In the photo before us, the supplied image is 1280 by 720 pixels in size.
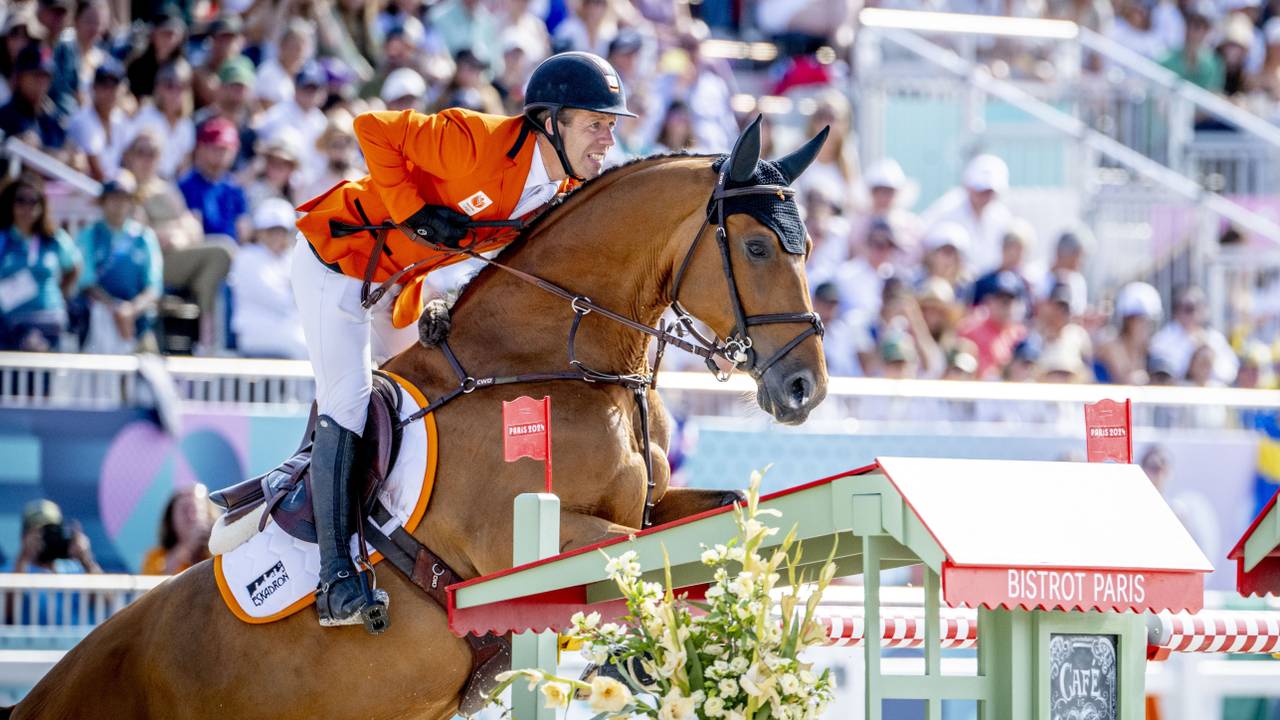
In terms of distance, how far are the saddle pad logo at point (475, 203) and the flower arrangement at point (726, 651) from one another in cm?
204

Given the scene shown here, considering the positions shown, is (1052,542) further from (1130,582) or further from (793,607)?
(793,607)

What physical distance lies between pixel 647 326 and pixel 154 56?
743 centimetres

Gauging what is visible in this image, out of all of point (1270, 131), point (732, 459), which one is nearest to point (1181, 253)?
point (1270, 131)

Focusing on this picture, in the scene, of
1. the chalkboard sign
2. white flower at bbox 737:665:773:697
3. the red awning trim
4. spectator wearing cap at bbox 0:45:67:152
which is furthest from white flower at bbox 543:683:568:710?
spectator wearing cap at bbox 0:45:67:152

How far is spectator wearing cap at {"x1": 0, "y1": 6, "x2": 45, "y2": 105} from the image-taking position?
10.7 meters

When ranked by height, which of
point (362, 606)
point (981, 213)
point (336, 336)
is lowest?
point (362, 606)

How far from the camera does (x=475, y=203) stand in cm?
521

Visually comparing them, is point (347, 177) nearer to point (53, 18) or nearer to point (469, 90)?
point (469, 90)

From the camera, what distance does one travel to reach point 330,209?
5.29 metres

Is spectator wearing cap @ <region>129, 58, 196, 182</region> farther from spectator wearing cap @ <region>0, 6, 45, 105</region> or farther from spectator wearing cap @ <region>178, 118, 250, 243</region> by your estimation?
spectator wearing cap @ <region>0, 6, 45, 105</region>

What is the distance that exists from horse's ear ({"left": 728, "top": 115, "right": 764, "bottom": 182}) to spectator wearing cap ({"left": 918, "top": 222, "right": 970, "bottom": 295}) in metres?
6.78

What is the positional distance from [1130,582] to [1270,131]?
39.5ft

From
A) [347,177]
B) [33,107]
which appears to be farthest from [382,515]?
[33,107]

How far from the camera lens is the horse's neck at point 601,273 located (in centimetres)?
518
